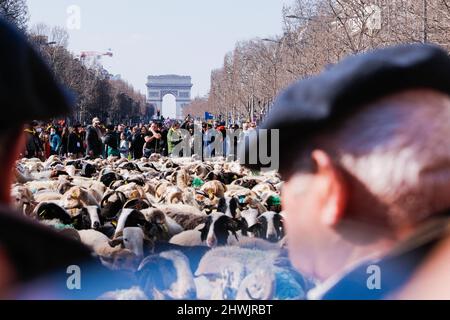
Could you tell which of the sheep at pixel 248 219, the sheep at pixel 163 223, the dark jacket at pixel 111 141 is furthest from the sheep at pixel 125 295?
the dark jacket at pixel 111 141

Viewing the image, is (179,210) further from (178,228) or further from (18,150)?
(18,150)

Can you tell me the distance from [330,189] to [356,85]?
8.0 inches

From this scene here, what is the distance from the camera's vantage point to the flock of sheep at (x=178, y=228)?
6.69 ft

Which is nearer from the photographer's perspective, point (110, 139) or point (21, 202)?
point (21, 202)

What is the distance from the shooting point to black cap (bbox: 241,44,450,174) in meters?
1.57

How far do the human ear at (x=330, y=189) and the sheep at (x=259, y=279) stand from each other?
30cm

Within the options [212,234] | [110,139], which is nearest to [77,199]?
[110,139]

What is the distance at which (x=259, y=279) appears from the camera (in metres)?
Answer: 2.03

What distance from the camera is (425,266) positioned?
156 cm

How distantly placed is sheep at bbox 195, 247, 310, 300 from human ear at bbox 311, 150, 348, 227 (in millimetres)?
302

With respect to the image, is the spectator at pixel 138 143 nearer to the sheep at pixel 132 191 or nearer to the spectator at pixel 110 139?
the spectator at pixel 110 139

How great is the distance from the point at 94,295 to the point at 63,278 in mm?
186
